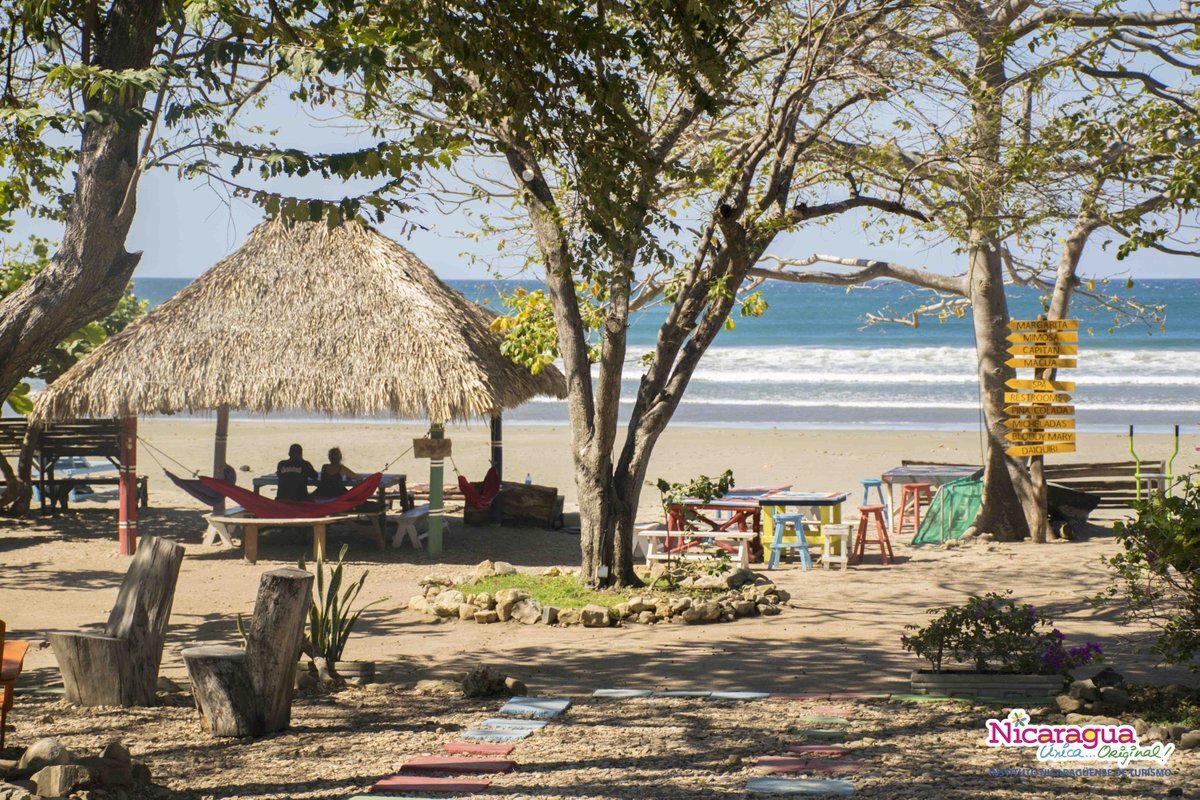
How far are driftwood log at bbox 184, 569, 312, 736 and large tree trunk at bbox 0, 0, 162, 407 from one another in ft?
4.57

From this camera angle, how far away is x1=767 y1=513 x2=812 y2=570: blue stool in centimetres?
1079

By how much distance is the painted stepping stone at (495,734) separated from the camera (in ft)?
17.0

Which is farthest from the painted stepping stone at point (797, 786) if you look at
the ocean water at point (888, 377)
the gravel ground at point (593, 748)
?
the ocean water at point (888, 377)

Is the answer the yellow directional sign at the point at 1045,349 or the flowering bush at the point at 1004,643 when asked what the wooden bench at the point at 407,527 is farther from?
the flowering bush at the point at 1004,643

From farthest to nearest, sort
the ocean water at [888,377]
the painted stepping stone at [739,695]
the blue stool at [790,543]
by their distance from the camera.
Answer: the ocean water at [888,377], the blue stool at [790,543], the painted stepping stone at [739,695]

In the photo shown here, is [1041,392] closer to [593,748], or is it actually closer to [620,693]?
[620,693]

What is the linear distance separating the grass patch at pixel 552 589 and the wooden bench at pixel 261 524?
169 cm

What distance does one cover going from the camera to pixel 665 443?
2241 centimetres

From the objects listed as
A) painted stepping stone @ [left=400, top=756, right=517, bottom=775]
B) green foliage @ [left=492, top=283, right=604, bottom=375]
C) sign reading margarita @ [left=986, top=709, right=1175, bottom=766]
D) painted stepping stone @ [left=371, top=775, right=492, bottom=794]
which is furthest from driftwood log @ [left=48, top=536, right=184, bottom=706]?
green foliage @ [left=492, top=283, right=604, bottom=375]

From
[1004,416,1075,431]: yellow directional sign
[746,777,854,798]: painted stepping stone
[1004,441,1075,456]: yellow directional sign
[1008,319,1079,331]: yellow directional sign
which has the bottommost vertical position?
[746,777,854,798]: painted stepping stone

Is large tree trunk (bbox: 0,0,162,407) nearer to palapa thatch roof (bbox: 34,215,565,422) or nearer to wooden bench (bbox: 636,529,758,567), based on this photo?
wooden bench (bbox: 636,529,758,567)

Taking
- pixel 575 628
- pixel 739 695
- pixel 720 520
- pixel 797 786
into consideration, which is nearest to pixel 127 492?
pixel 575 628

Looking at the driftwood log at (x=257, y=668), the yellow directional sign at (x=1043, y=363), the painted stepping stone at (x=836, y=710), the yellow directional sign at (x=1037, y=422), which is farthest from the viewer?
the yellow directional sign at (x=1037, y=422)

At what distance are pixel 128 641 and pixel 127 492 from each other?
6241 mm
